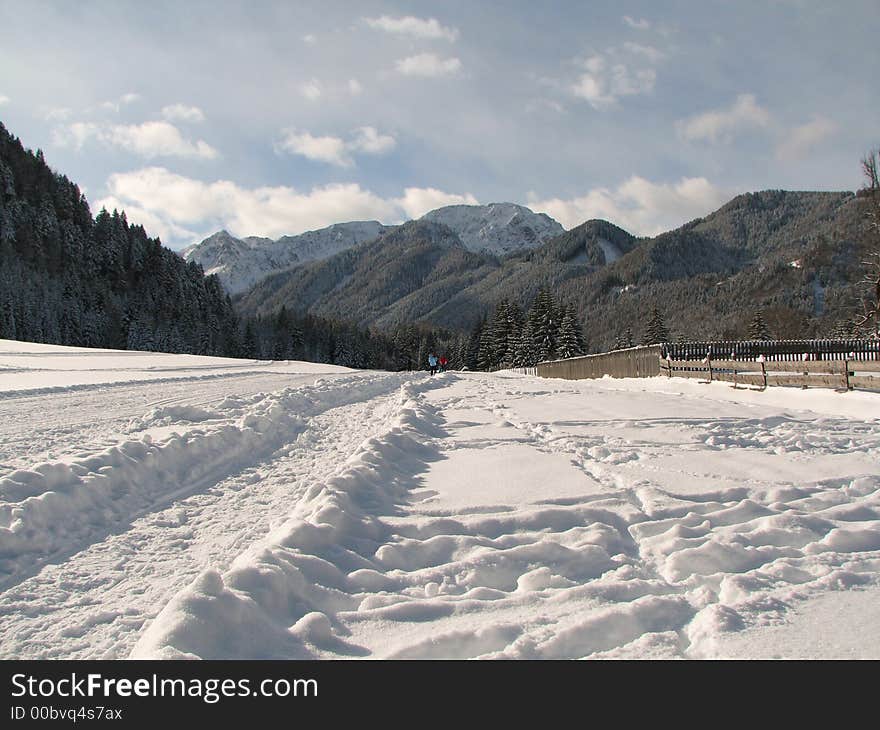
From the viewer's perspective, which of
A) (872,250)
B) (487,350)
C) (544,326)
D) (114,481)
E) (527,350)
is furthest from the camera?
(487,350)

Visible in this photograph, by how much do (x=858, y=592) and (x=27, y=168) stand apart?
150914mm

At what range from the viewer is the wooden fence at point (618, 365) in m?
22.8

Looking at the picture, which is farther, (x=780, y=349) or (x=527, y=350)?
(x=527, y=350)

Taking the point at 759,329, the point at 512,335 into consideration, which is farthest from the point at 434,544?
the point at 512,335

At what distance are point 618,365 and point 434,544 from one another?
24.6m

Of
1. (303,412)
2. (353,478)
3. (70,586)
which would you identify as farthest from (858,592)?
(303,412)

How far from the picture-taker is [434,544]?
4.12 meters

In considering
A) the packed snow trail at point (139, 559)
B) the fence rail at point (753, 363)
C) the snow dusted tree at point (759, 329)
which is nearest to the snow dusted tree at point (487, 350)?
the snow dusted tree at point (759, 329)

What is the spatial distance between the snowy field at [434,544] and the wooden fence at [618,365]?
14.3 meters

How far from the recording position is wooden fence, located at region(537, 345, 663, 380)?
22828mm

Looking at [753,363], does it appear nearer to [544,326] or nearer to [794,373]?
[794,373]

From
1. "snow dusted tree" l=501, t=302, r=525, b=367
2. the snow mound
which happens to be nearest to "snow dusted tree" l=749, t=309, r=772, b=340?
"snow dusted tree" l=501, t=302, r=525, b=367

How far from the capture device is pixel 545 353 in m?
65.8

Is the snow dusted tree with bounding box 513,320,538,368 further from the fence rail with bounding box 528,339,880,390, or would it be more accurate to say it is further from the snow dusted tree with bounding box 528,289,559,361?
the fence rail with bounding box 528,339,880,390
